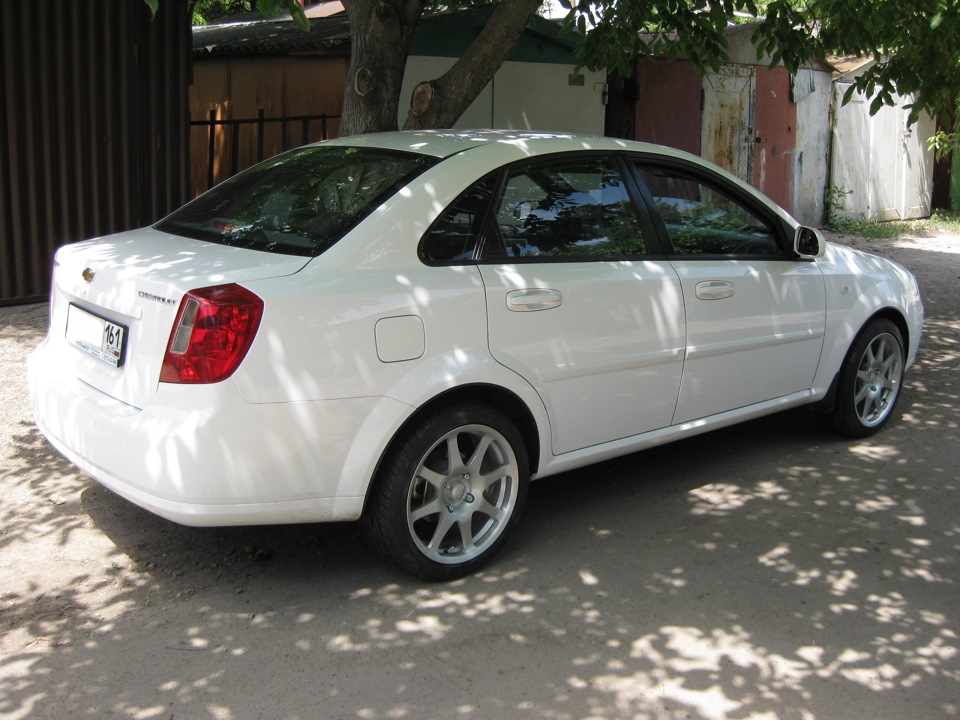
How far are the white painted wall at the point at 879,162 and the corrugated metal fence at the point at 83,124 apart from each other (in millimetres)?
11216

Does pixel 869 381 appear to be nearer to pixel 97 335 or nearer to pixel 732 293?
pixel 732 293

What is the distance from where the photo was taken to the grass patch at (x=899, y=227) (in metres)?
16.3

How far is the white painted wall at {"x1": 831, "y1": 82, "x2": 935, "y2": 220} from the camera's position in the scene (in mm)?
16750

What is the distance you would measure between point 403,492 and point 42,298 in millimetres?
5599

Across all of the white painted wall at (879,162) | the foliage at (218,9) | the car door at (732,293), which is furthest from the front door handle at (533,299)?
the foliage at (218,9)

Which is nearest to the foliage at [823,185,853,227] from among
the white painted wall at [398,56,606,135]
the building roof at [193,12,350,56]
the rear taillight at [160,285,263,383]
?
the white painted wall at [398,56,606,135]

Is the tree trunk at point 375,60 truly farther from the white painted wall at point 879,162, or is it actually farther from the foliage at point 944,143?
the foliage at point 944,143

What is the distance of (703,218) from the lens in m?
5.11

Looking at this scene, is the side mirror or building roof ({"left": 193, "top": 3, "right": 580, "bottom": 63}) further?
building roof ({"left": 193, "top": 3, "right": 580, "bottom": 63})

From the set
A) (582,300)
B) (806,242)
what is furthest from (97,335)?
(806,242)

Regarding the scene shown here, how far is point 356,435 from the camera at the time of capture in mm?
3693

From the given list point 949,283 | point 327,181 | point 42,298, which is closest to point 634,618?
point 327,181

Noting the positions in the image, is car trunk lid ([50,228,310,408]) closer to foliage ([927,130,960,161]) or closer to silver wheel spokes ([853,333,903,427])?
silver wheel spokes ([853,333,903,427])

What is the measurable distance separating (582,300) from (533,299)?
0.90 ft
